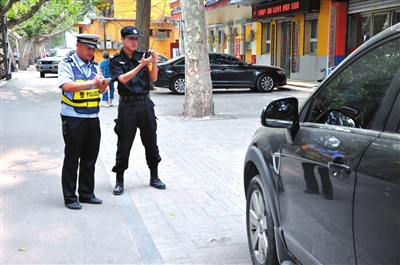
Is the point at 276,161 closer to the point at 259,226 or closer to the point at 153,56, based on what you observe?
the point at 259,226

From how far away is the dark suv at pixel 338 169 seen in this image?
2.16m

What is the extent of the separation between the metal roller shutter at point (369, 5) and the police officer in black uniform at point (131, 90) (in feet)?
41.5

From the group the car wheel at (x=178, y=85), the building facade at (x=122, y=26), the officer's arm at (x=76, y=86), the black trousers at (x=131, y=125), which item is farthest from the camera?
the building facade at (x=122, y=26)

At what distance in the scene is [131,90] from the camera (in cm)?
570

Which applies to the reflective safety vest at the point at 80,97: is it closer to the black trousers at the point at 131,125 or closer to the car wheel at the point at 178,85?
the black trousers at the point at 131,125

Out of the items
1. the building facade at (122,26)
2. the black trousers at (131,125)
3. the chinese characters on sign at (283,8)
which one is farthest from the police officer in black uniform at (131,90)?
the building facade at (122,26)

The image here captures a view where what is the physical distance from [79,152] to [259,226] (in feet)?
8.20

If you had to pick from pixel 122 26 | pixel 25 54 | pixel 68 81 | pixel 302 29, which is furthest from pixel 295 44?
pixel 25 54

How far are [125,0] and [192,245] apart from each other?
41730 millimetres

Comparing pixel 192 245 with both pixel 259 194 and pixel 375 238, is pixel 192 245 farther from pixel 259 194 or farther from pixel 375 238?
pixel 375 238

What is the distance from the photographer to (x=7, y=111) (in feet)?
46.2

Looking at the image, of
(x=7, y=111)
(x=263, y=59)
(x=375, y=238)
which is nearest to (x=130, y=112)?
(x=375, y=238)

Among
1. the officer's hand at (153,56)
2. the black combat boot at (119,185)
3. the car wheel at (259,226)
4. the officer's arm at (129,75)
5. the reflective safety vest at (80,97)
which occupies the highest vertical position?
the officer's hand at (153,56)

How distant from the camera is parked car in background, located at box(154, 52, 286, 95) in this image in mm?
18703
